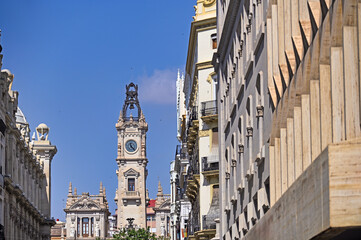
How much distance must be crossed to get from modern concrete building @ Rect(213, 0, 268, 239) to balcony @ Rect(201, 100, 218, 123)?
1009 centimetres

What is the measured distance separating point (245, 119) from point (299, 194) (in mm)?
18315

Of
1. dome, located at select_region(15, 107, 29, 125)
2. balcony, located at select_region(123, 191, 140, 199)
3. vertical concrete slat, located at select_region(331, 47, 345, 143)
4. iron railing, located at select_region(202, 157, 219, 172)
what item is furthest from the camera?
balcony, located at select_region(123, 191, 140, 199)

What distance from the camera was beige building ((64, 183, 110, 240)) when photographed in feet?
551

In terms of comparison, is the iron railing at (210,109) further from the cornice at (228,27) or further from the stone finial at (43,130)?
the stone finial at (43,130)

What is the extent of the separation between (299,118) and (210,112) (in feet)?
121

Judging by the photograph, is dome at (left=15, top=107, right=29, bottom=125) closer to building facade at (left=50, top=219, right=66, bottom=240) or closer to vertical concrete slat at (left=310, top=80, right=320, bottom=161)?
building facade at (left=50, top=219, right=66, bottom=240)

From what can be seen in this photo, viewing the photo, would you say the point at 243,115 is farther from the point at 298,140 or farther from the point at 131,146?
the point at 131,146

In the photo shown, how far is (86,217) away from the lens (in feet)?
556

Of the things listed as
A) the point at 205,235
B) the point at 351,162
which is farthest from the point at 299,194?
the point at 205,235

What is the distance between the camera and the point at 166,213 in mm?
180500

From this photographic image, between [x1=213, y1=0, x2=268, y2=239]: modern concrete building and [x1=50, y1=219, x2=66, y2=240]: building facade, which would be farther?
[x1=50, y1=219, x2=66, y2=240]: building facade

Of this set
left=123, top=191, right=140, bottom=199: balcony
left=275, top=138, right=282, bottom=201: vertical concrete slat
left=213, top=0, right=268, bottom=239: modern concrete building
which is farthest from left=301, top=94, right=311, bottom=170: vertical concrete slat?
left=123, top=191, right=140, bottom=199: balcony

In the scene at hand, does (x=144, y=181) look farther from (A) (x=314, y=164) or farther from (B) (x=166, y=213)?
(A) (x=314, y=164)

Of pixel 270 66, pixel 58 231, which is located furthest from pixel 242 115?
pixel 58 231
